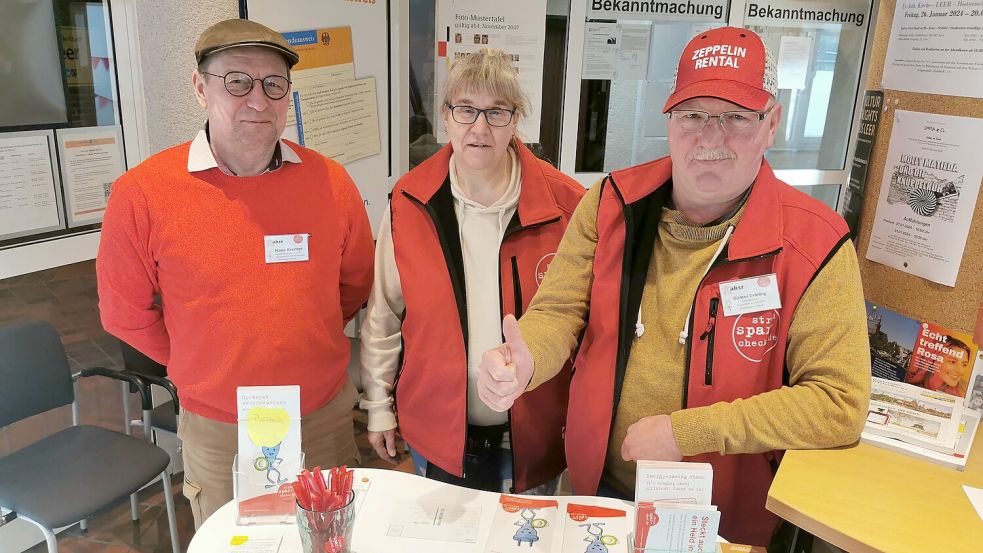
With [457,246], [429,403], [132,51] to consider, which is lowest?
[429,403]

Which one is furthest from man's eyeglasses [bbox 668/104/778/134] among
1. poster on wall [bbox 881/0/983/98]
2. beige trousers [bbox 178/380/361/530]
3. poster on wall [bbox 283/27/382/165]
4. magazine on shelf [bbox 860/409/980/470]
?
poster on wall [bbox 283/27/382/165]

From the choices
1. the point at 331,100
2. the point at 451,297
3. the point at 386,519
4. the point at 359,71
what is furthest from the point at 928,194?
the point at 359,71

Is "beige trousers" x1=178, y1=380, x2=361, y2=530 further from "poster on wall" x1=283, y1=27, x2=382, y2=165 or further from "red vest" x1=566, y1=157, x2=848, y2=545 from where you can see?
"poster on wall" x1=283, y1=27, x2=382, y2=165

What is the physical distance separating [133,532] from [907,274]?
3060 millimetres

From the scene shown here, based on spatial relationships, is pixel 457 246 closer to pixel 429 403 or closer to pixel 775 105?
pixel 429 403

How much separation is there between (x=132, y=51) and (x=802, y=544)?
285 centimetres

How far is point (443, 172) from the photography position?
6.10 feet

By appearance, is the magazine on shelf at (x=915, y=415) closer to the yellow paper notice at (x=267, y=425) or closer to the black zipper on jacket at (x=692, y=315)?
the black zipper on jacket at (x=692, y=315)

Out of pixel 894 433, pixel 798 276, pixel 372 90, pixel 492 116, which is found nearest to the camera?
pixel 798 276

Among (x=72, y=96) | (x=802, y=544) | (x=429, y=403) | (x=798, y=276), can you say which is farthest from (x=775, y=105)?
(x=72, y=96)

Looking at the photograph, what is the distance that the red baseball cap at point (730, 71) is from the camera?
133 centimetres

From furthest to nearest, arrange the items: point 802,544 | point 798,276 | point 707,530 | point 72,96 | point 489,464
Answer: point 72,96 < point 489,464 < point 802,544 < point 798,276 < point 707,530

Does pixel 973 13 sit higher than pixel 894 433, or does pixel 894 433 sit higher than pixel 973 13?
pixel 973 13

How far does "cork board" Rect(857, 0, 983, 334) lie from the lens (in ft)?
5.30
